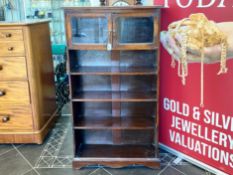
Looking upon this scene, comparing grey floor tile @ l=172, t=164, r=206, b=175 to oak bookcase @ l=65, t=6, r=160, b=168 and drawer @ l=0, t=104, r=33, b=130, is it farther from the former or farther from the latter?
drawer @ l=0, t=104, r=33, b=130

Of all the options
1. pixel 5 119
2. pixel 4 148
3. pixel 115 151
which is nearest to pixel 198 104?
pixel 115 151

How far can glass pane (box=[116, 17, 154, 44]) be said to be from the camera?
184 centimetres

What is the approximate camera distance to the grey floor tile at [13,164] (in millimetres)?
2072

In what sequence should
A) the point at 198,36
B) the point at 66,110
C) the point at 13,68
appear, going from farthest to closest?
the point at 66,110 → the point at 13,68 → the point at 198,36

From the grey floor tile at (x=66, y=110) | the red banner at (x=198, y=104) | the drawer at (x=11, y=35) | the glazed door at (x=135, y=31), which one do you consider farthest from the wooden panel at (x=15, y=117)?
the red banner at (x=198, y=104)

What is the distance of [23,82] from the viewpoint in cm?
230

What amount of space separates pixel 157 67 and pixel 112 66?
1.26ft

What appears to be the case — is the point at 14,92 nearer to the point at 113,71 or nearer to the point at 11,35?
the point at 11,35

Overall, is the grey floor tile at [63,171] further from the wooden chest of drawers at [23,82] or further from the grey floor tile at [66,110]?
the grey floor tile at [66,110]

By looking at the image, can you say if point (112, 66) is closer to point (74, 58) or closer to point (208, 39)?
point (74, 58)

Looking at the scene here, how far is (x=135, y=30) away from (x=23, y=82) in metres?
1.10

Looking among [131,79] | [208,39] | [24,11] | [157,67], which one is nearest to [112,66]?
[131,79]

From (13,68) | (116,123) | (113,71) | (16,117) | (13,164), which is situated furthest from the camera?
(16,117)

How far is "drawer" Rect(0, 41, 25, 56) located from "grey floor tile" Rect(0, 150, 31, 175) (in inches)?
35.1
